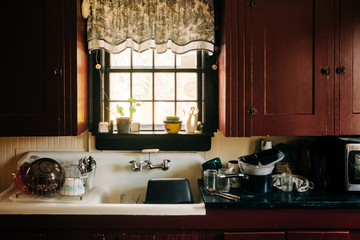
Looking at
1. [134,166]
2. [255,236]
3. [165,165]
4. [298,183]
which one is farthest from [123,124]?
[298,183]

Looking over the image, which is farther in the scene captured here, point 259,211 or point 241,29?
point 241,29

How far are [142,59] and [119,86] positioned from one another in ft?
0.98

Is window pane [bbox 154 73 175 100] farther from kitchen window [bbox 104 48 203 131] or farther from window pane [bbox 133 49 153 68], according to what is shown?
window pane [bbox 133 49 153 68]

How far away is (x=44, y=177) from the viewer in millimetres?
1964

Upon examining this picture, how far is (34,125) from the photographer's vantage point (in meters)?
1.98

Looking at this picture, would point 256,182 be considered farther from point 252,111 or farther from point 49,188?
point 49,188

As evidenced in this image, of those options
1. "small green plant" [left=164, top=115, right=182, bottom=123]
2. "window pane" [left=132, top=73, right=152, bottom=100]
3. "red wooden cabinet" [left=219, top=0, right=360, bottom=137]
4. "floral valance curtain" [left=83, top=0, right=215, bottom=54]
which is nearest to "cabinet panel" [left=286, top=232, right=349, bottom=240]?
"red wooden cabinet" [left=219, top=0, right=360, bottom=137]

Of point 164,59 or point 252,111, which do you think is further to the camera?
point 164,59

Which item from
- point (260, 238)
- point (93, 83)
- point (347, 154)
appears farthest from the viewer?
point (93, 83)

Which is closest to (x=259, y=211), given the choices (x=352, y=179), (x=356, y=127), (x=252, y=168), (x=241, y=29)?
(x=252, y=168)

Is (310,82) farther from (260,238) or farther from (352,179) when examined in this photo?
(260,238)

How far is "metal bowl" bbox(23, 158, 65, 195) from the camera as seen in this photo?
1967 mm

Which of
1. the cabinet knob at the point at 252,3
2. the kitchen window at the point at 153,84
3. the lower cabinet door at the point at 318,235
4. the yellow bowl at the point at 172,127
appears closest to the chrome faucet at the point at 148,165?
the yellow bowl at the point at 172,127

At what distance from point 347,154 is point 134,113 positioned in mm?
1606
